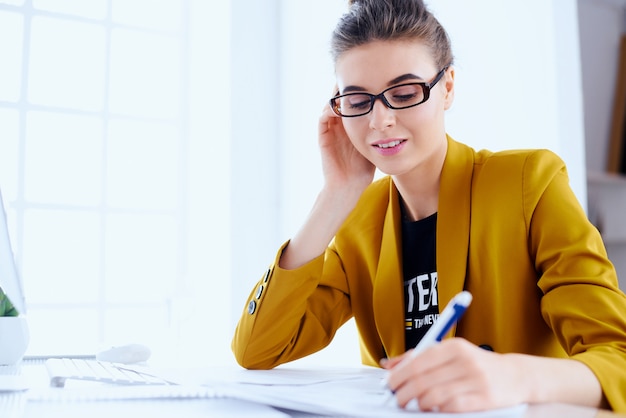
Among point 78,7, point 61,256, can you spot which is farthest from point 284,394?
point 78,7

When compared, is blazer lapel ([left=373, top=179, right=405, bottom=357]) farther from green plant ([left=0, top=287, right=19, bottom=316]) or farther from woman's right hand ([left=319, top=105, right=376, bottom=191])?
green plant ([left=0, top=287, right=19, bottom=316])

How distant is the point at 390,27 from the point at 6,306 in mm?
A: 1024

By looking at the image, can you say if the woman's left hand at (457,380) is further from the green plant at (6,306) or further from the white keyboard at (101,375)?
the green plant at (6,306)

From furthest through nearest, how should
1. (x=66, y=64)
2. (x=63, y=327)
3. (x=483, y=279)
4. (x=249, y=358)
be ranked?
(x=66, y=64) < (x=63, y=327) < (x=249, y=358) < (x=483, y=279)

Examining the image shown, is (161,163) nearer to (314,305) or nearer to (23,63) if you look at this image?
(23,63)

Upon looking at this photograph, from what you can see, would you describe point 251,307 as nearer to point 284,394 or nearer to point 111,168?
point 284,394

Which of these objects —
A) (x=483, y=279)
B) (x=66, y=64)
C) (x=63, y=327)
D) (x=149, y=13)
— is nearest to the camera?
(x=483, y=279)

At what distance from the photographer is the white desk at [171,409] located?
66 centimetres

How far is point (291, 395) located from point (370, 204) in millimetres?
836

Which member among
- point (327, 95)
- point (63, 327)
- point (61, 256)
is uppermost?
point (327, 95)

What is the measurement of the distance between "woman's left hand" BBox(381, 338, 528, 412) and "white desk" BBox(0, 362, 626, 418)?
23mm

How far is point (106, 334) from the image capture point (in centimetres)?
316

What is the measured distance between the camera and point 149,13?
11.5ft

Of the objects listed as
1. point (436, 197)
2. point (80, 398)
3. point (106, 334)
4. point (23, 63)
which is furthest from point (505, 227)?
point (23, 63)
